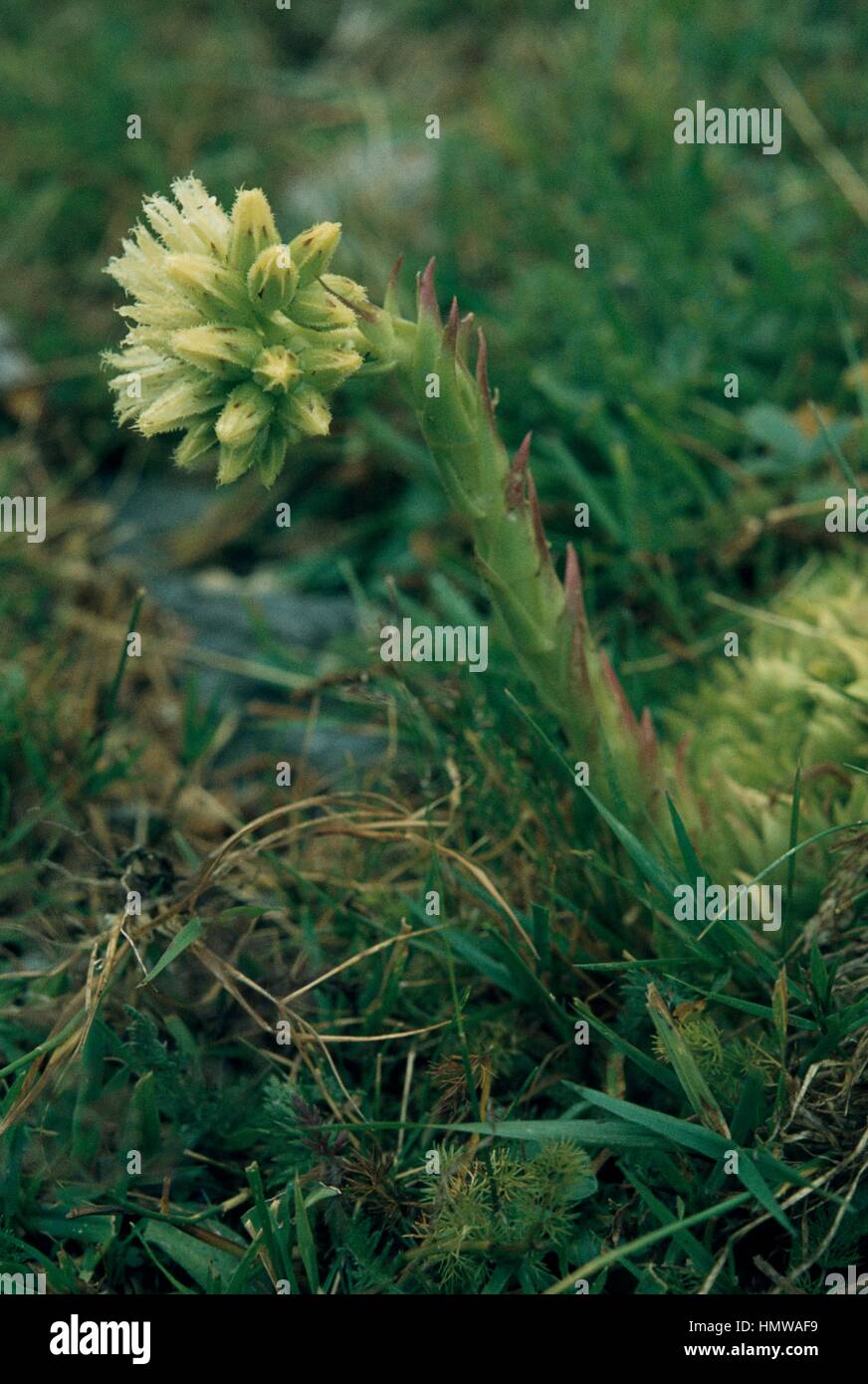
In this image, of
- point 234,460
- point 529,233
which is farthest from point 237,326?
point 529,233

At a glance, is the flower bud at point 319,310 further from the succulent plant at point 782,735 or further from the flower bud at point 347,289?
the succulent plant at point 782,735

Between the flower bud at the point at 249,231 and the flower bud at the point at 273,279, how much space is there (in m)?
0.01

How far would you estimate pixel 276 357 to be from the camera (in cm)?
149

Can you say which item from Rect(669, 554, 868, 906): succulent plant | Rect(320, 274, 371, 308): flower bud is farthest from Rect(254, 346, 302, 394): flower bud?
Rect(669, 554, 868, 906): succulent plant

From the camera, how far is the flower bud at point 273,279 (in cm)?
145

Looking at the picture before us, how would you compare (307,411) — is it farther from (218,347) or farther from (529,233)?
(529,233)

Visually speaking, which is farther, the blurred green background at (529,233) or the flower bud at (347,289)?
the blurred green background at (529,233)

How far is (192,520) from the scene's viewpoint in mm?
3213

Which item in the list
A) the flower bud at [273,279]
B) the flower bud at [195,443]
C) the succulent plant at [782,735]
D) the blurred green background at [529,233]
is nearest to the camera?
the flower bud at [273,279]

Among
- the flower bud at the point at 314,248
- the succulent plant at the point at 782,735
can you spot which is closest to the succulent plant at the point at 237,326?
the flower bud at the point at 314,248

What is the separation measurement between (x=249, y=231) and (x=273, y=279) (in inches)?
2.7

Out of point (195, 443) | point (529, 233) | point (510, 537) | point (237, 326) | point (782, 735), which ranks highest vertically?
point (529, 233)

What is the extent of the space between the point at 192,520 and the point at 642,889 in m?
1.84
